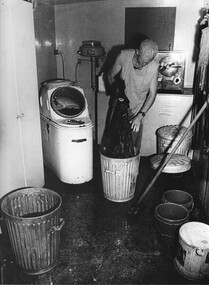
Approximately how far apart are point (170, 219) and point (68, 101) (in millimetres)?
2459

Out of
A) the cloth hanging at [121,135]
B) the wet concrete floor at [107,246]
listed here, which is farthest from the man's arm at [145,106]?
the wet concrete floor at [107,246]

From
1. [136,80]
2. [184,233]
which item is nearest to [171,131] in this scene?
[136,80]

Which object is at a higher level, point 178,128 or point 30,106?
point 30,106

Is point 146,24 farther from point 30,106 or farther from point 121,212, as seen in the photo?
point 121,212

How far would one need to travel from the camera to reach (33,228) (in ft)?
8.70

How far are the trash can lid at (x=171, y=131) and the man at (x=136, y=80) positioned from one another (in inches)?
19.1

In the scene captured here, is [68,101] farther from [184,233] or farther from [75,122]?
[184,233]

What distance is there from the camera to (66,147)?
4.21m

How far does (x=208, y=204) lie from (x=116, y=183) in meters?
1.21

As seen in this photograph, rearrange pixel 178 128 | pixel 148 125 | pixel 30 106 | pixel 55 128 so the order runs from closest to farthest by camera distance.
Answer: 1. pixel 30 106
2. pixel 55 128
3. pixel 178 128
4. pixel 148 125

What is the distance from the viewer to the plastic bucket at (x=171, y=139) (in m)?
4.75

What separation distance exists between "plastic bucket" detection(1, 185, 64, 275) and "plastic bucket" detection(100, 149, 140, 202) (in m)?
1.04

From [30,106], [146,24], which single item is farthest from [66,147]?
[146,24]

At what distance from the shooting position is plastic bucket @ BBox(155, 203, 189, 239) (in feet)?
10.4
